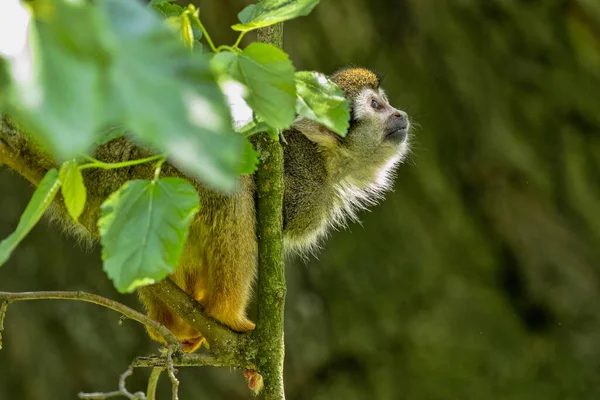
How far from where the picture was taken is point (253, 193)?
2.76 m

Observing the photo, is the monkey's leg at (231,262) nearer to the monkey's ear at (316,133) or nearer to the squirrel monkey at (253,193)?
the squirrel monkey at (253,193)

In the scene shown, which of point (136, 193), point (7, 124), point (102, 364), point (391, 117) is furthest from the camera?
point (102, 364)

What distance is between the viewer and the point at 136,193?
125cm

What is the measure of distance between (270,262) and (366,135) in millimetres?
1380

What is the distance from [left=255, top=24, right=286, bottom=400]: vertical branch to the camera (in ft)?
7.95

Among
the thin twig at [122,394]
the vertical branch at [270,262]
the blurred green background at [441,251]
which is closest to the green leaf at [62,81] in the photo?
the thin twig at [122,394]

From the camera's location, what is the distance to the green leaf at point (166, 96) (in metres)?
0.56

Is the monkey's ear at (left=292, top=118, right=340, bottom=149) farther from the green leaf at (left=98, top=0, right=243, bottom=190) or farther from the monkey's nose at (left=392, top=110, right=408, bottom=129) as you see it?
the green leaf at (left=98, top=0, right=243, bottom=190)

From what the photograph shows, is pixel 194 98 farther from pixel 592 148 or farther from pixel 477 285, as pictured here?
pixel 592 148

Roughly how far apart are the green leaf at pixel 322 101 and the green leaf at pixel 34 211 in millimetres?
515

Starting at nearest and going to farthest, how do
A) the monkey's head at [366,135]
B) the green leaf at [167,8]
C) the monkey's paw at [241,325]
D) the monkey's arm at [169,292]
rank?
the green leaf at [167,8], the monkey's arm at [169,292], the monkey's paw at [241,325], the monkey's head at [366,135]

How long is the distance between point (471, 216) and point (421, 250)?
1.92 feet

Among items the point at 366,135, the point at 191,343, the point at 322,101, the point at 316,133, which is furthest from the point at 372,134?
the point at 322,101

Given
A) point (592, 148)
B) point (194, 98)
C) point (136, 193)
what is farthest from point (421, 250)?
point (194, 98)
